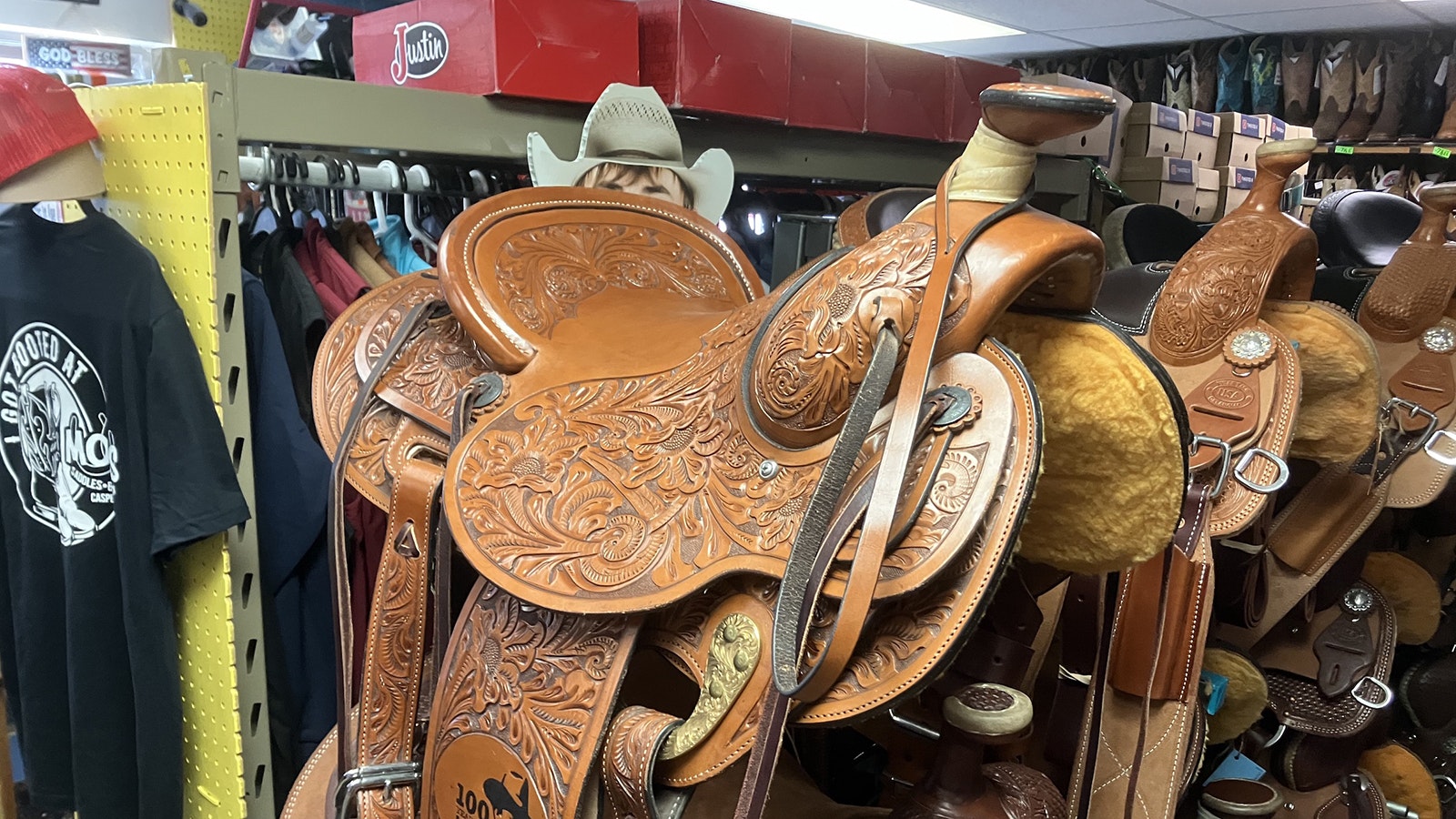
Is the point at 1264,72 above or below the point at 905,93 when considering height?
above

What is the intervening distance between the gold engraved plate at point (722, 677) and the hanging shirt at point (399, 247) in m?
1.11

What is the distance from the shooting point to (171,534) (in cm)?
109

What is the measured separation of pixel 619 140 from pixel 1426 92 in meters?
3.87

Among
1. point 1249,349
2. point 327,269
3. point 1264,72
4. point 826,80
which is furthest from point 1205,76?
point 327,269

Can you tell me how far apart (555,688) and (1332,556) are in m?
1.20

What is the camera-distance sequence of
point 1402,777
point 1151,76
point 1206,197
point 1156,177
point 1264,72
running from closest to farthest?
point 1402,777, point 1156,177, point 1206,197, point 1264,72, point 1151,76

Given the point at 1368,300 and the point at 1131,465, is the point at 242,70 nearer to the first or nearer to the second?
the point at 1131,465

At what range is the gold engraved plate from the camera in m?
0.61

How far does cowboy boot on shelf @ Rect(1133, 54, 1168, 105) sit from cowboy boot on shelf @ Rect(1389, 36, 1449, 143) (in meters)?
0.97

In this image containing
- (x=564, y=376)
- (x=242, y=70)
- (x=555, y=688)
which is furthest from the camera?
(x=242, y=70)

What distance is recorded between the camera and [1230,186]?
2820mm

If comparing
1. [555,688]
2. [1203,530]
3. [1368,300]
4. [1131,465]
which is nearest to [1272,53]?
[1368,300]

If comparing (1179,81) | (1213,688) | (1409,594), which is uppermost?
(1179,81)

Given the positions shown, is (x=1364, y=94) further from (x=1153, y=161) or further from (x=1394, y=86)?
(x=1153, y=161)
